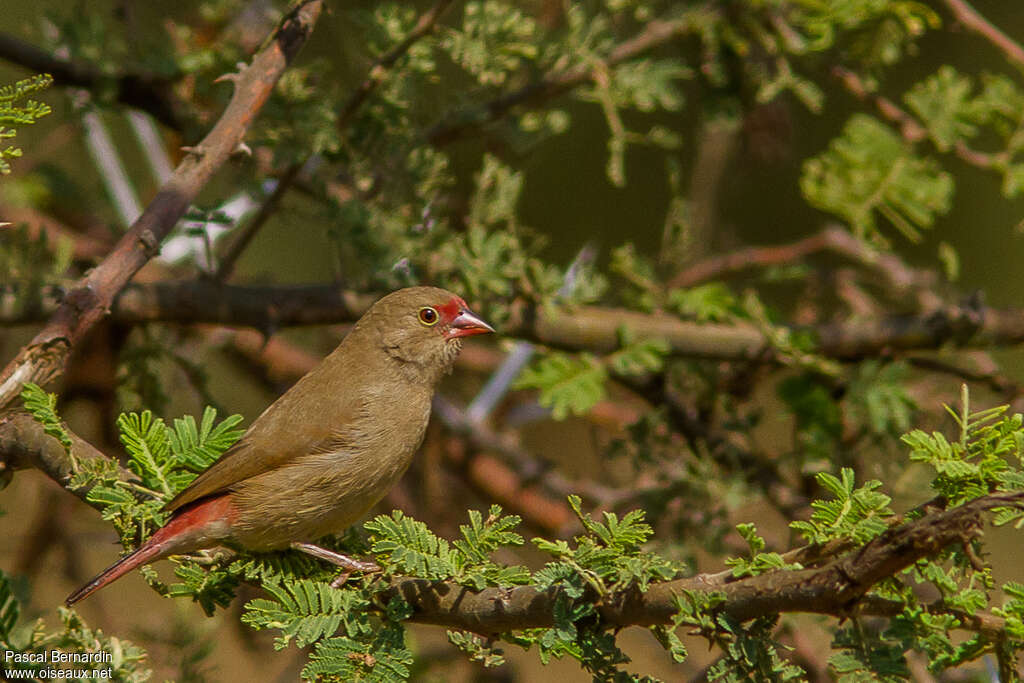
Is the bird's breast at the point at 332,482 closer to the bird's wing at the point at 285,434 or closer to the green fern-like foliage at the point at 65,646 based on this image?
the bird's wing at the point at 285,434

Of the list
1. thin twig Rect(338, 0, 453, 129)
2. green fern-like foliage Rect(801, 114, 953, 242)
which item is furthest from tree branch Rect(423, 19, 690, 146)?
green fern-like foliage Rect(801, 114, 953, 242)

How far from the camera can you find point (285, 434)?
320 cm

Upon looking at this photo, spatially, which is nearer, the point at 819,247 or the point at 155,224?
the point at 155,224

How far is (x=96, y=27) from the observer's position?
3.73 m

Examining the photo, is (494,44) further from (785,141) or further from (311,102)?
(785,141)

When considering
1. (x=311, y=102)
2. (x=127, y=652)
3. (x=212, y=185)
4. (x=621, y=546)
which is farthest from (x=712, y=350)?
(x=212, y=185)

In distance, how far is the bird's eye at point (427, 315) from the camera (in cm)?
→ 359

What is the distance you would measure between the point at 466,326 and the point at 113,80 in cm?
153

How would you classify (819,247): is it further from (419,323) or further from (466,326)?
(419,323)

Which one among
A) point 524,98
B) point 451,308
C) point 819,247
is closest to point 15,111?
point 451,308

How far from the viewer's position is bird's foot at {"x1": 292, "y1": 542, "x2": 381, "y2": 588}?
2475 millimetres

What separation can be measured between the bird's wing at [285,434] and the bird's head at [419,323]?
0.89 feet

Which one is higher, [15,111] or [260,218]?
[15,111]

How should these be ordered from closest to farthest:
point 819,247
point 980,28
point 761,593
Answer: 1. point 761,593
2. point 980,28
3. point 819,247
